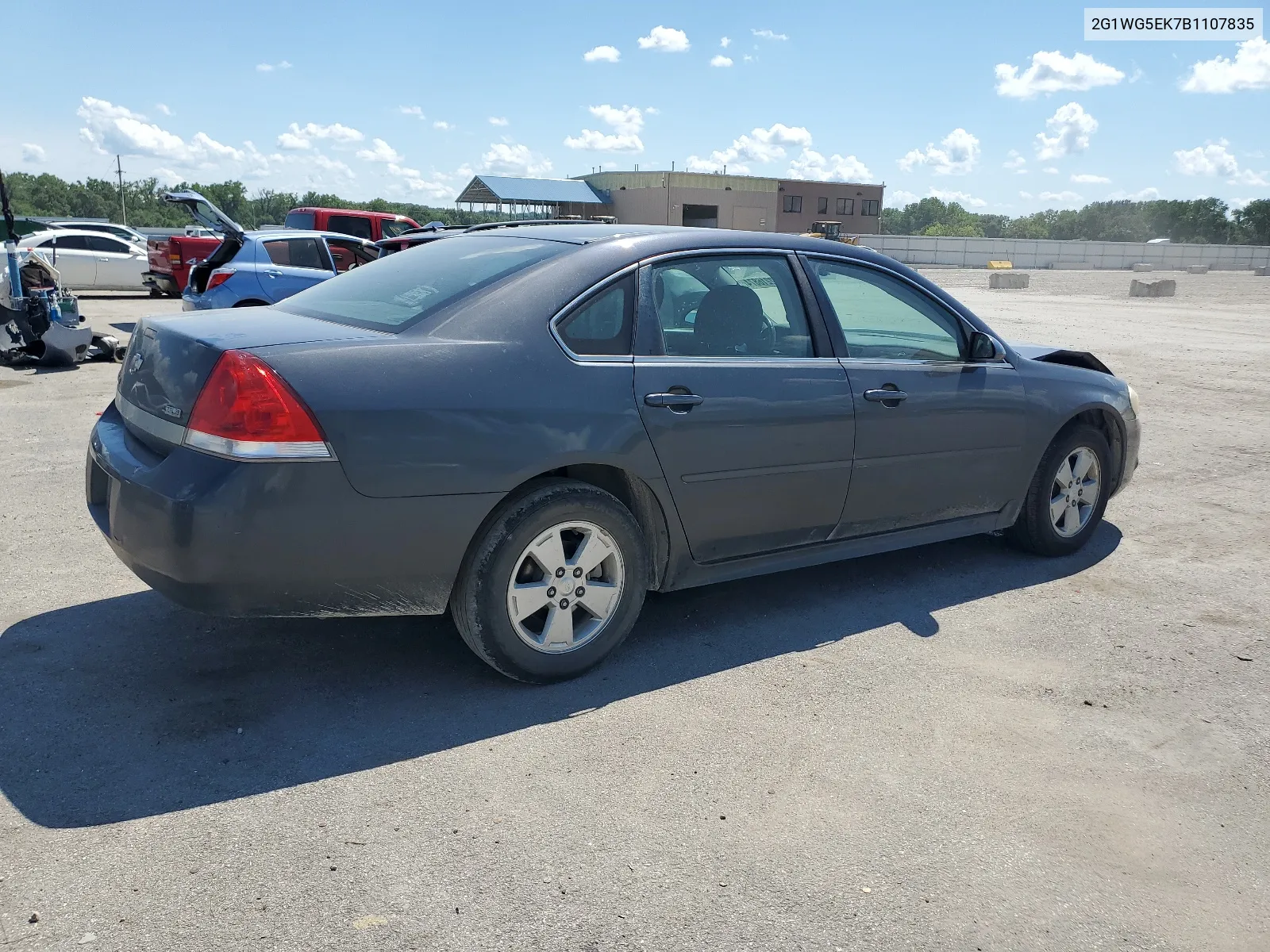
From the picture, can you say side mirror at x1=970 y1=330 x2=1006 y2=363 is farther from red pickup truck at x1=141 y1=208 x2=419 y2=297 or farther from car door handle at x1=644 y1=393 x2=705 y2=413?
red pickup truck at x1=141 y1=208 x2=419 y2=297

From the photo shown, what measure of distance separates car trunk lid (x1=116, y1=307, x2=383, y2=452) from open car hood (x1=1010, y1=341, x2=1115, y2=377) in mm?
3719

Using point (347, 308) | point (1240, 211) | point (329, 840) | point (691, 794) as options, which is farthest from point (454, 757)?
point (1240, 211)

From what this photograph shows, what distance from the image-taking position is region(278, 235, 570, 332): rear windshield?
3.79 meters

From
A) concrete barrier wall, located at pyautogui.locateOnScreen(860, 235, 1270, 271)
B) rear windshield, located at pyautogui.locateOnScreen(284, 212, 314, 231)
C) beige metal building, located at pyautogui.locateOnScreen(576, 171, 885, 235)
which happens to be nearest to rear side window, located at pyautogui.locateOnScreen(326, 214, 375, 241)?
rear windshield, located at pyautogui.locateOnScreen(284, 212, 314, 231)

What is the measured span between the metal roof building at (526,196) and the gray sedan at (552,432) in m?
60.0

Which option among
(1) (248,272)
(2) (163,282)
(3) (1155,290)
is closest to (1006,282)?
(3) (1155,290)

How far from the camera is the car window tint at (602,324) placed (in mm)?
3758

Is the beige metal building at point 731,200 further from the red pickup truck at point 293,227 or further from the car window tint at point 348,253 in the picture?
the car window tint at point 348,253

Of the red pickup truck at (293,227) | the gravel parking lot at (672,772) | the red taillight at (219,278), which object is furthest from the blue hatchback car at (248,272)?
the gravel parking lot at (672,772)

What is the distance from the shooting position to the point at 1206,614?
4.83 meters

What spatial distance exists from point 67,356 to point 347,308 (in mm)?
8999

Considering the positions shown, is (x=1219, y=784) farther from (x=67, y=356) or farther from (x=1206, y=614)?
(x=67, y=356)

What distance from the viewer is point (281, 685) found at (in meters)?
3.71

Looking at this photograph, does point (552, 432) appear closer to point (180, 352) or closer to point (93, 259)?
point (180, 352)
